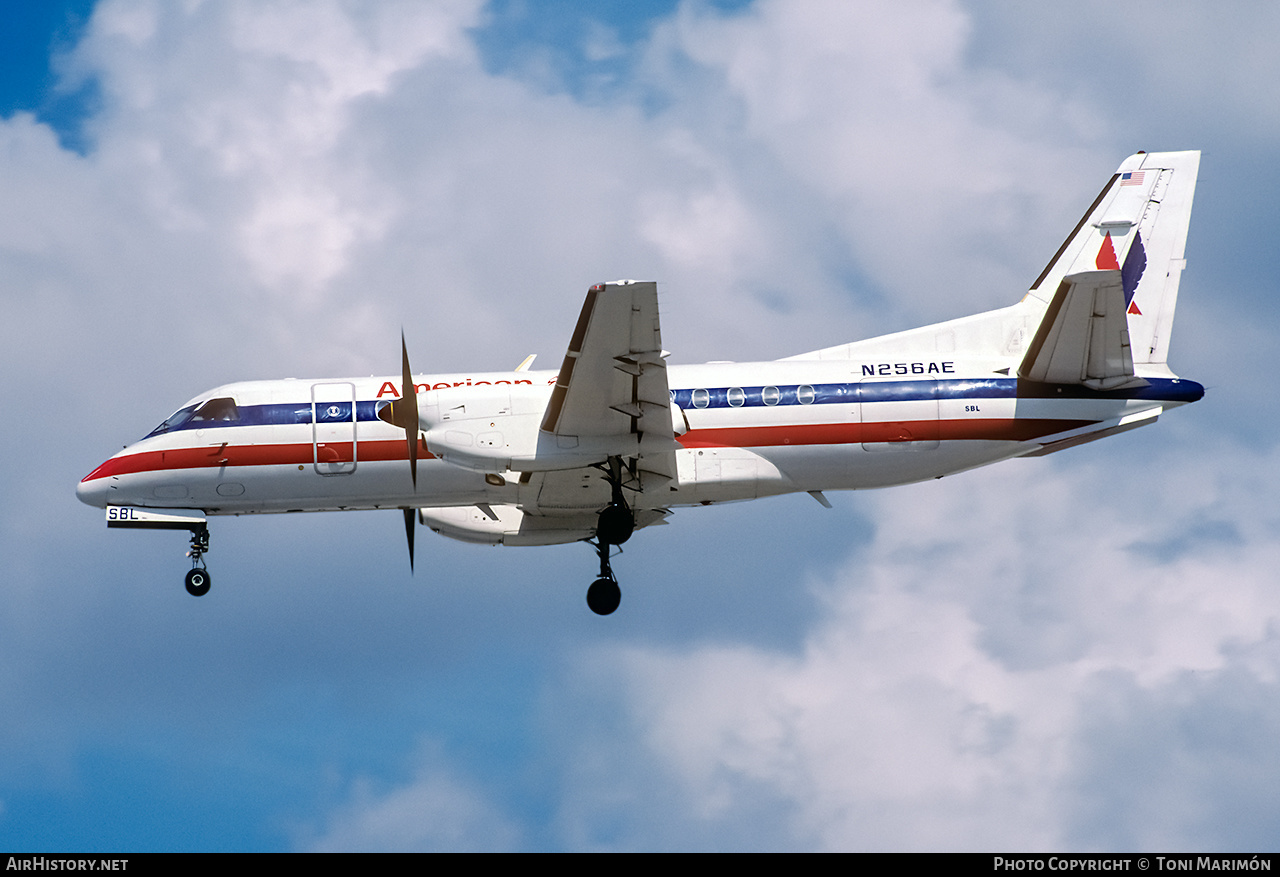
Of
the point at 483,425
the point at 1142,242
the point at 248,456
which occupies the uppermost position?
the point at 1142,242

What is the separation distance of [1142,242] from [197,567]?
20.9 metres

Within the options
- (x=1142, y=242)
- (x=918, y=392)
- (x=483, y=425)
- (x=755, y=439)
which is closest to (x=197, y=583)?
(x=483, y=425)

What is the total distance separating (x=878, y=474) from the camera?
1065 inches

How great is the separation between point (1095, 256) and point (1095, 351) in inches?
187

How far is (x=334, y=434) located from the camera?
88.6ft

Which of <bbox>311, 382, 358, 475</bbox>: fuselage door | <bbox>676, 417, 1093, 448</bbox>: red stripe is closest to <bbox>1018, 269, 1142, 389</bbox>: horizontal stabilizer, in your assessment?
<bbox>676, 417, 1093, 448</bbox>: red stripe

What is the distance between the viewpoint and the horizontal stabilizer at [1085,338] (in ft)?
82.7

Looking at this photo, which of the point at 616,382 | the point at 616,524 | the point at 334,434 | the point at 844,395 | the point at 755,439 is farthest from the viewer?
the point at 334,434

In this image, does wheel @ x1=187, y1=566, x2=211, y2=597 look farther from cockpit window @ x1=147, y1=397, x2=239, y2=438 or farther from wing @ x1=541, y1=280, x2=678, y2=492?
wing @ x1=541, y1=280, x2=678, y2=492

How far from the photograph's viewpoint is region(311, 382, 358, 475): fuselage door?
26938 millimetres

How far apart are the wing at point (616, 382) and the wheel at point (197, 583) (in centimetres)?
843

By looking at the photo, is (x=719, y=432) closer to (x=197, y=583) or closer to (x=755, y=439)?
(x=755, y=439)
